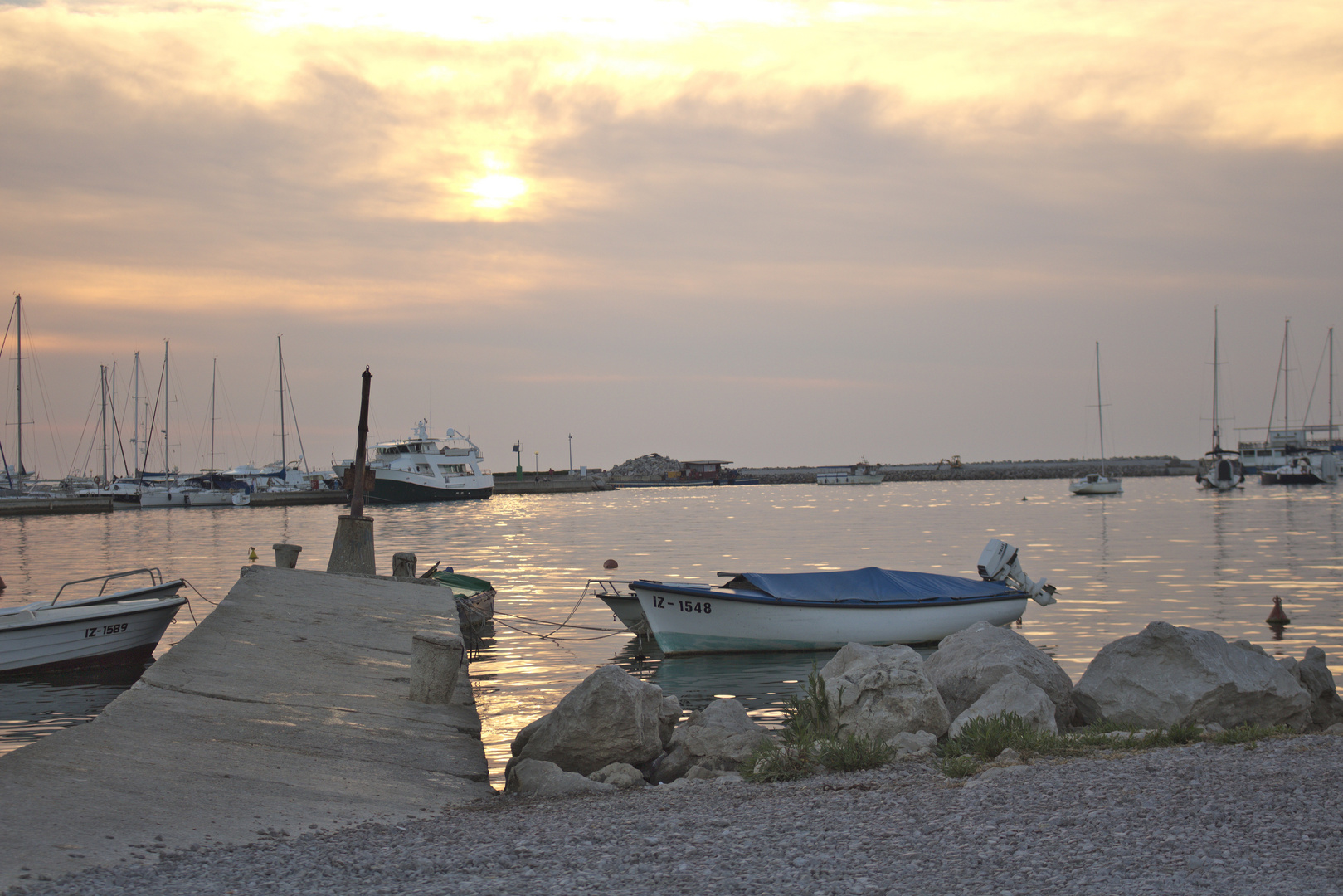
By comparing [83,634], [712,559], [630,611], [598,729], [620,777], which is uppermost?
[598,729]

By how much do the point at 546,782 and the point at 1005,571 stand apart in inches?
584

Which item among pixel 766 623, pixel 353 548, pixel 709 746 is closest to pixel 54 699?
pixel 353 548

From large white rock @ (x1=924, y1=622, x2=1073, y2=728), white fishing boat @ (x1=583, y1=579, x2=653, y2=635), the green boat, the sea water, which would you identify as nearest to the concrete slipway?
the sea water

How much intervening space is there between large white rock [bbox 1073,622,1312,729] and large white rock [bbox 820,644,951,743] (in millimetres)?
2247

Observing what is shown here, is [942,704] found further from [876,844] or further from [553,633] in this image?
[553,633]

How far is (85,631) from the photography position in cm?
1659

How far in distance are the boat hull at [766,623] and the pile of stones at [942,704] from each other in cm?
626

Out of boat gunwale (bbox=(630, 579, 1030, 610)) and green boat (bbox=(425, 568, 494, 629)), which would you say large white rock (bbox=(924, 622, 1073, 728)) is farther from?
green boat (bbox=(425, 568, 494, 629))

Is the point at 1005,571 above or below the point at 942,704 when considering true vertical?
above

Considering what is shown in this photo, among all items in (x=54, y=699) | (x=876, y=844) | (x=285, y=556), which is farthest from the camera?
(x=285, y=556)

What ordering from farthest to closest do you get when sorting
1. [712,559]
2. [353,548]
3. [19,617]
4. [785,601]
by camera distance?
[712,559], [353,548], [785,601], [19,617]

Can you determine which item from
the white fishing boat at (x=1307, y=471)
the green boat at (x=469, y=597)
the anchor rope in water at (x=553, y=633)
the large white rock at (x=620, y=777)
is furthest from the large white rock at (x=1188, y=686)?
the white fishing boat at (x=1307, y=471)

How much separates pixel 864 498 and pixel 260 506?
201ft

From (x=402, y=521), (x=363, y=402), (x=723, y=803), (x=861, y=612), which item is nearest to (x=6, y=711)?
(x=363, y=402)
